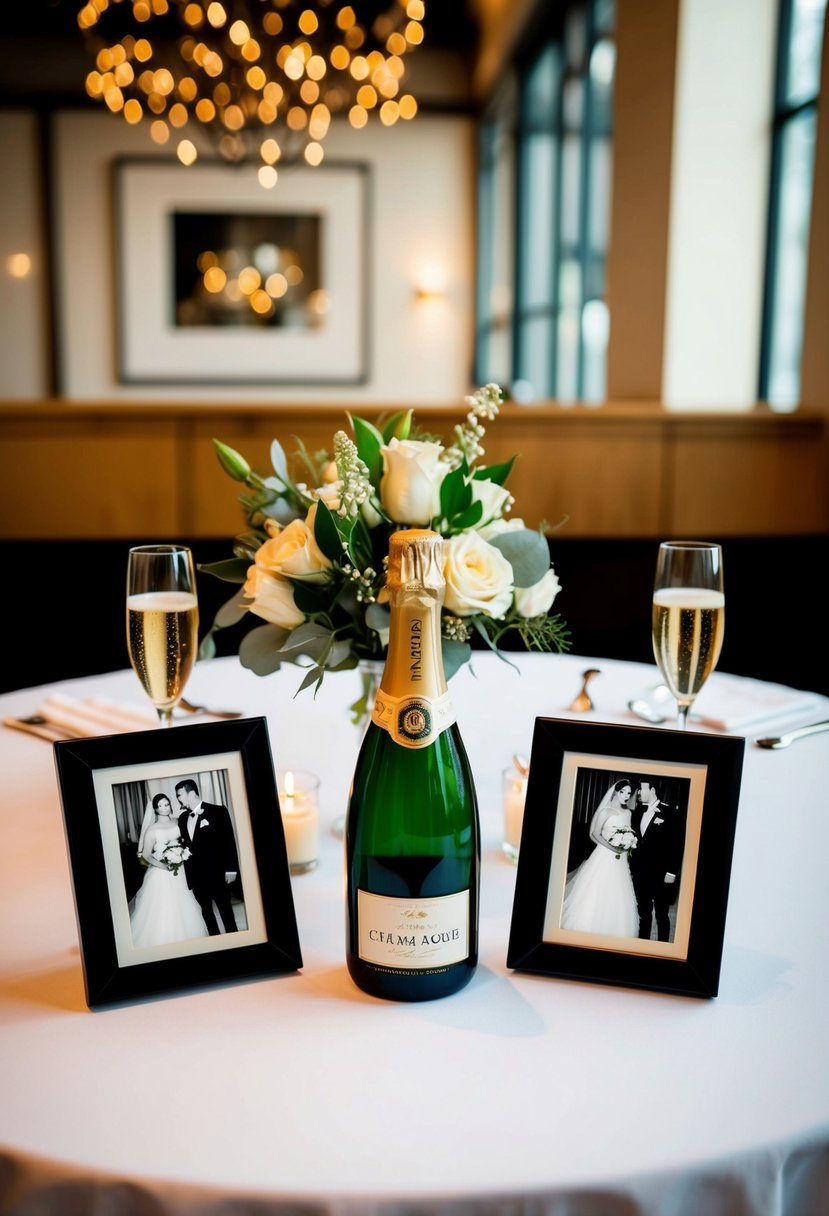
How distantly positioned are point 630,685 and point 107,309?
722 cm

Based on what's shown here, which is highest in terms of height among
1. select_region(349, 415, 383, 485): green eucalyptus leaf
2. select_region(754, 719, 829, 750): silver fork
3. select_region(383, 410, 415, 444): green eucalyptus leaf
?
select_region(383, 410, 415, 444): green eucalyptus leaf

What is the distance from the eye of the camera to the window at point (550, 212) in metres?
5.54

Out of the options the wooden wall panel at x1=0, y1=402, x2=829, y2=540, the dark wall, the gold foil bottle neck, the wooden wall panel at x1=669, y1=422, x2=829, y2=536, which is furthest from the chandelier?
the gold foil bottle neck

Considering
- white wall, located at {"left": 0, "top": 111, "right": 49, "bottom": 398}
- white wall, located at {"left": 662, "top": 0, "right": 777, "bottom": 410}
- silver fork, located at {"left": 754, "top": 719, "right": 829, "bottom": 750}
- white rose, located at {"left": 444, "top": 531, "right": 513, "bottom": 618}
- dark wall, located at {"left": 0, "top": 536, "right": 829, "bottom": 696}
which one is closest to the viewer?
white rose, located at {"left": 444, "top": 531, "right": 513, "bottom": 618}

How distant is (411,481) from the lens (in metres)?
0.93

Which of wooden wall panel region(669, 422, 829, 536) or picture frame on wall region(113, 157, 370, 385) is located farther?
picture frame on wall region(113, 157, 370, 385)

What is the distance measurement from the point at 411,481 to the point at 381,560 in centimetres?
9

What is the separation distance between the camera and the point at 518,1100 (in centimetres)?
66

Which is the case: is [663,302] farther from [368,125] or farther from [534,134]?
[368,125]

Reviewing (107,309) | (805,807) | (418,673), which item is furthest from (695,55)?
(107,309)

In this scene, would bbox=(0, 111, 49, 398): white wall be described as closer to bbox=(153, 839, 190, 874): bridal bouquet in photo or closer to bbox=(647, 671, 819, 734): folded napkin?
bbox=(647, 671, 819, 734): folded napkin

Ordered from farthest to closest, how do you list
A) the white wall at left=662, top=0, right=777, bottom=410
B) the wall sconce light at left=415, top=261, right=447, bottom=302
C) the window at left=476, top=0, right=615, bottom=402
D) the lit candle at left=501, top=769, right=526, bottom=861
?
the wall sconce light at left=415, top=261, right=447, bottom=302, the window at left=476, top=0, right=615, bottom=402, the white wall at left=662, top=0, right=777, bottom=410, the lit candle at left=501, top=769, right=526, bottom=861

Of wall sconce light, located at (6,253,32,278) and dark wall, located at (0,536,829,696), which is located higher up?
wall sconce light, located at (6,253,32,278)

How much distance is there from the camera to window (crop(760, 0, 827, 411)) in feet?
12.9
